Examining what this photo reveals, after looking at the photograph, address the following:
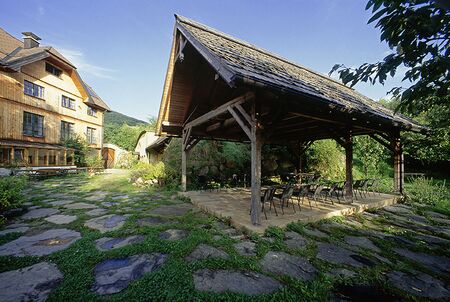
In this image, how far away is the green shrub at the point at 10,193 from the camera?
455cm

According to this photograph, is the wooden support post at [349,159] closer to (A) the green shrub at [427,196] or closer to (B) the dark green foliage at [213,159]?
(A) the green shrub at [427,196]

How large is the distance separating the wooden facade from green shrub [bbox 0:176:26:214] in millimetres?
11953

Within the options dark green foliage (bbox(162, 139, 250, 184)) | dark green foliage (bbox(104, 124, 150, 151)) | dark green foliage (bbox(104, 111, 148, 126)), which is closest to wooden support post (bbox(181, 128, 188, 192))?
dark green foliage (bbox(162, 139, 250, 184))

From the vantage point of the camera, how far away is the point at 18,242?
11.1 ft

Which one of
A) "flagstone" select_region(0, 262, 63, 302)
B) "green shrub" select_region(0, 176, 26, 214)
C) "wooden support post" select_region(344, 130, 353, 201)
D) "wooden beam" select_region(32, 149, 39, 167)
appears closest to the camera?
"flagstone" select_region(0, 262, 63, 302)

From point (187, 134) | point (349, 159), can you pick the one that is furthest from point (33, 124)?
point (349, 159)

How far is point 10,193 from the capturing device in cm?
469

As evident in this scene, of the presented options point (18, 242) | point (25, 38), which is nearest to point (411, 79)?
point (18, 242)

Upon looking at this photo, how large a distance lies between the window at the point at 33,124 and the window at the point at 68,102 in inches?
115

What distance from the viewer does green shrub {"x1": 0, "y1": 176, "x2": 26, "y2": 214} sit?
4.55 metres

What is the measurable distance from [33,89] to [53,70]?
3103 millimetres

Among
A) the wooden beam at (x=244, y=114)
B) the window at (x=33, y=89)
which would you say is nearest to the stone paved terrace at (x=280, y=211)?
the wooden beam at (x=244, y=114)

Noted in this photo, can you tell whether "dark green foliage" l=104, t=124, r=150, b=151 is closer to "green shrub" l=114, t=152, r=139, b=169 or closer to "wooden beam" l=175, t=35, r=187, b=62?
"green shrub" l=114, t=152, r=139, b=169

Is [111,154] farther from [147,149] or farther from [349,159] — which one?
[349,159]
